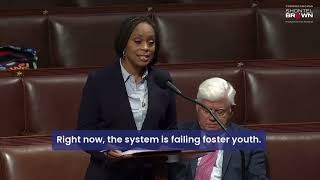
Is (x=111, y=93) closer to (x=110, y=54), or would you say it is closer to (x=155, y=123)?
(x=155, y=123)

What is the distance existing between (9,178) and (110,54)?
16.4 inches

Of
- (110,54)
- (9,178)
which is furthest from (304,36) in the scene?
(9,178)

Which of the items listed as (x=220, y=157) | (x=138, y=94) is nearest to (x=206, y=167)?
(x=220, y=157)

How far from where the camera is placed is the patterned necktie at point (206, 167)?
2.35 ft

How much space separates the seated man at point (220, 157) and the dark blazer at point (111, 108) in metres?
0.08

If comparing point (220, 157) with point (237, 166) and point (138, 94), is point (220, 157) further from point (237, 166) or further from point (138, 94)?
point (138, 94)

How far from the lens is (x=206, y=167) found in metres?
0.72

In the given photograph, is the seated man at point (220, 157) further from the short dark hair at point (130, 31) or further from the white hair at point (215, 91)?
the short dark hair at point (130, 31)

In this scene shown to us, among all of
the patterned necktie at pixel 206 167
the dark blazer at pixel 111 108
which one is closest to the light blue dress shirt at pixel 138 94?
the dark blazer at pixel 111 108

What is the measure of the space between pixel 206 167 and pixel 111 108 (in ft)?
0.49

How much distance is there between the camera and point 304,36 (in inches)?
45.2

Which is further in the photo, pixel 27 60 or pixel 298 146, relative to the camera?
pixel 27 60

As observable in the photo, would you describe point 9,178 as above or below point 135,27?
below

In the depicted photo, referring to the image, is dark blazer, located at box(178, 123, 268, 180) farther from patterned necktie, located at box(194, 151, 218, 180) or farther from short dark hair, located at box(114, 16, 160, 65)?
short dark hair, located at box(114, 16, 160, 65)
